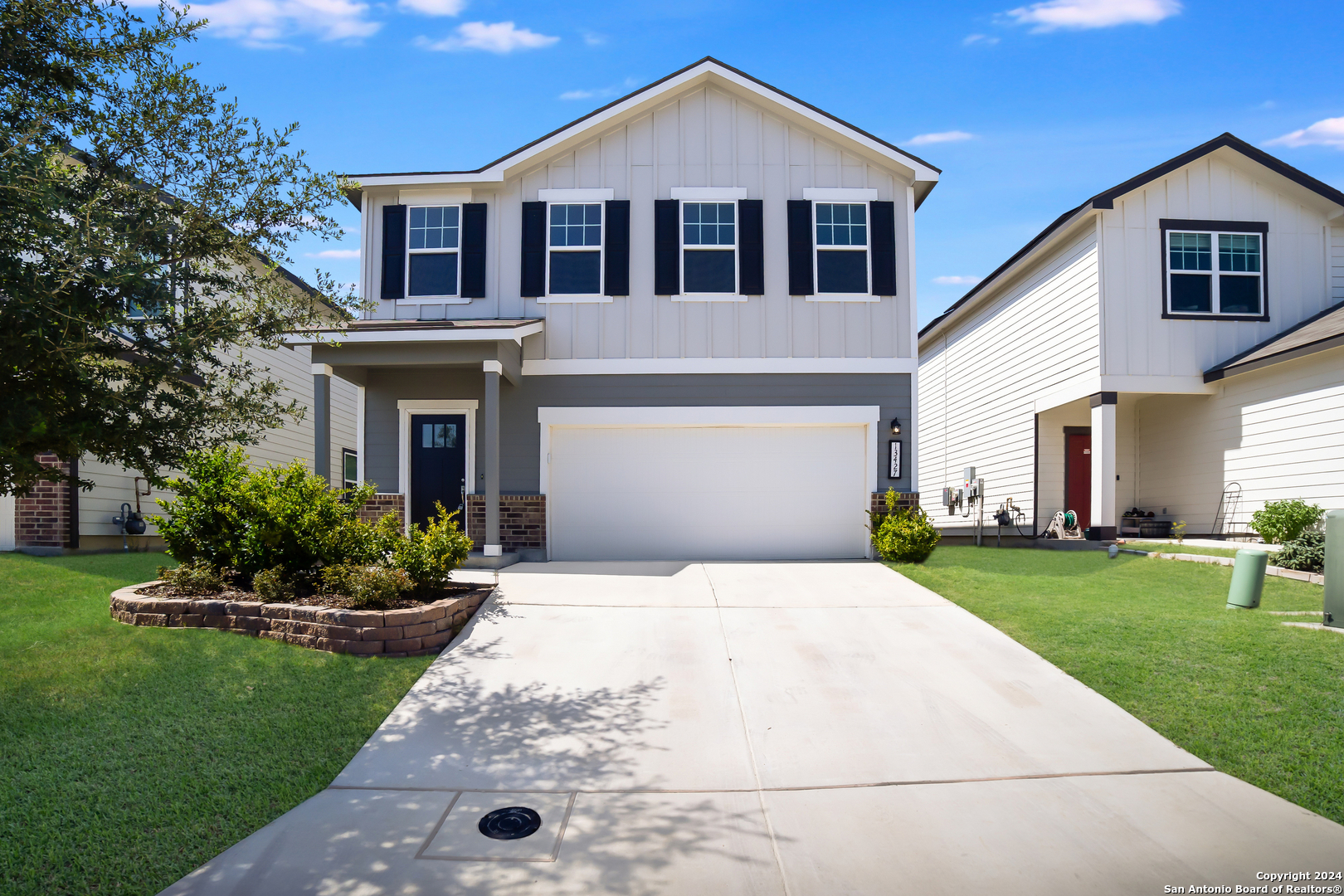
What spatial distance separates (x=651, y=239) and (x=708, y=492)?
3838 mm

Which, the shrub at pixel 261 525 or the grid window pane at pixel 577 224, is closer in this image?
the shrub at pixel 261 525

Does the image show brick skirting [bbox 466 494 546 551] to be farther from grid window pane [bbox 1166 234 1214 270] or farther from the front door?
grid window pane [bbox 1166 234 1214 270]

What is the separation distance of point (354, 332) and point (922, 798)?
8.81 metres

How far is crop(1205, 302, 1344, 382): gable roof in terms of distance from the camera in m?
10.8

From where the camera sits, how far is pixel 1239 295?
13047 mm

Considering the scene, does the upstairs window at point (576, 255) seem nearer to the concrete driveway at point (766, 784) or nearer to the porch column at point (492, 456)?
the porch column at point (492, 456)

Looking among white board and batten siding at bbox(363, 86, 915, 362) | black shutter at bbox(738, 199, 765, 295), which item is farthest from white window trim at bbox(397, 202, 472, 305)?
black shutter at bbox(738, 199, 765, 295)

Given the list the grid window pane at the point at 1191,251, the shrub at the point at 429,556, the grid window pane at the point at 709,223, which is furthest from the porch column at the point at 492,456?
the grid window pane at the point at 1191,251

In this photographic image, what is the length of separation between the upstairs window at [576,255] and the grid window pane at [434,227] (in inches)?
59.2

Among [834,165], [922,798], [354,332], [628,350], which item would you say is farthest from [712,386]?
[922,798]

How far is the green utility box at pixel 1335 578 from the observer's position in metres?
6.63

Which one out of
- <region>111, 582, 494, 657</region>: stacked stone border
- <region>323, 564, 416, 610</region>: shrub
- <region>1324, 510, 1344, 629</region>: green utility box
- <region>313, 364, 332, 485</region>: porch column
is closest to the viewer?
<region>111, 582, 494, 657</region>: stacked stone border

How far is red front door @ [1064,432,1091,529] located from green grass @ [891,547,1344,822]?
212 inches

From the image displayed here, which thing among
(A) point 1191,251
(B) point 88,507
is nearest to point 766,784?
(B) point 88,507
